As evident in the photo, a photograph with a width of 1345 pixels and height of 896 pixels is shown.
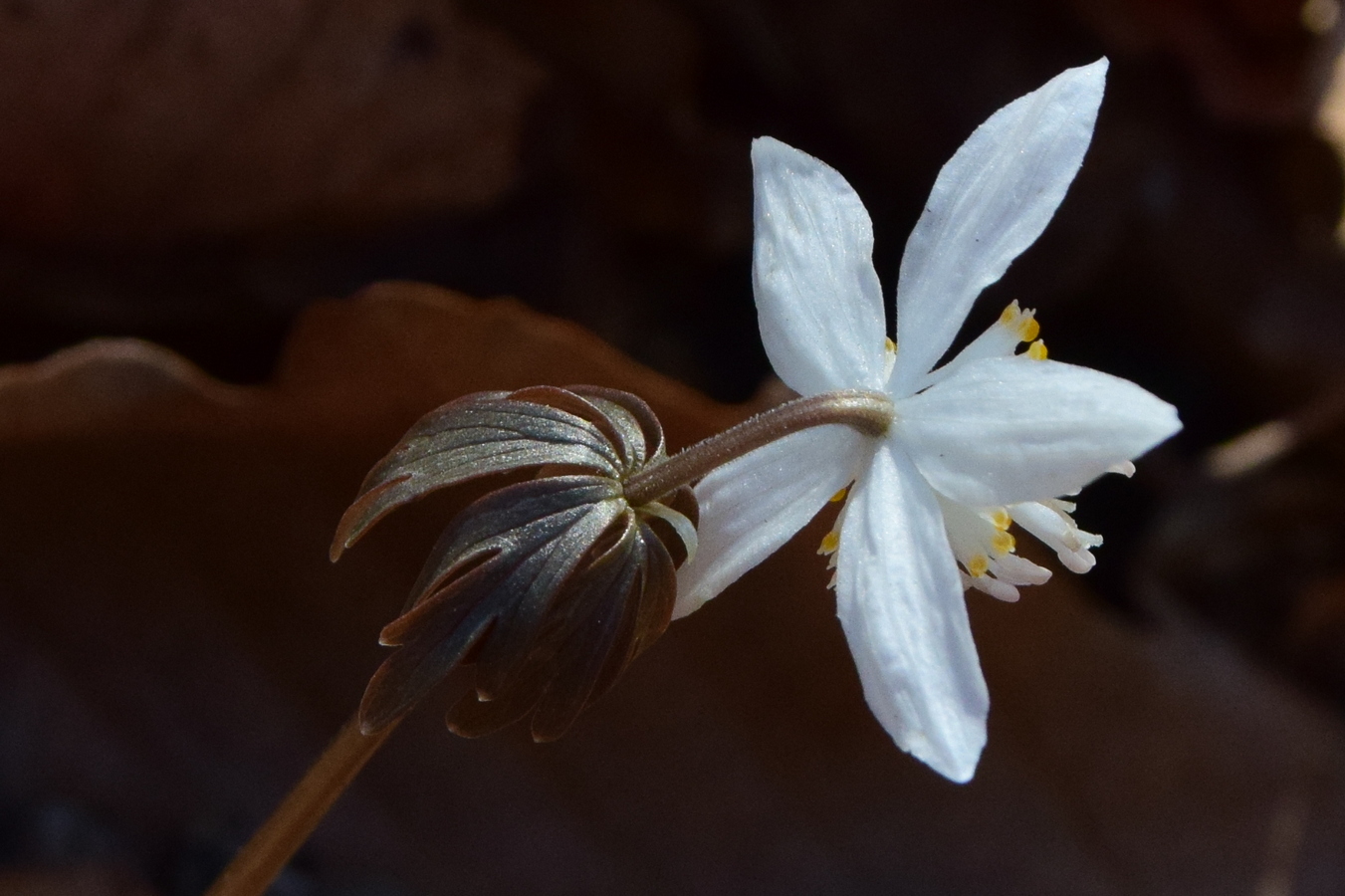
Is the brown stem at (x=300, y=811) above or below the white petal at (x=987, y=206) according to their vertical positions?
below

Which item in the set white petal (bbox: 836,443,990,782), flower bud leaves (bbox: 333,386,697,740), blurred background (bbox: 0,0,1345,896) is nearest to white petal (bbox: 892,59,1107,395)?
white petal (bbox: 836,443,990,782)

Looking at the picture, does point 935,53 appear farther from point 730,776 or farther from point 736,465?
point 736,465

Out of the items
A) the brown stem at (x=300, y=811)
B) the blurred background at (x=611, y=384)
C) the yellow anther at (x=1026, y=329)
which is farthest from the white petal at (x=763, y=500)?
the blurred background at (x=611, y=384)

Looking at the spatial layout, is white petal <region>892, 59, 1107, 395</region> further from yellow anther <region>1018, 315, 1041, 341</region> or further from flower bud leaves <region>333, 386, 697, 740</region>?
flower bud leaves <region>333, 386, 697, 740</region>

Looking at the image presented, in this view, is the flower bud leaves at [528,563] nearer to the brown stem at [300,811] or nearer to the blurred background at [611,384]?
the brown stem at [300,811]

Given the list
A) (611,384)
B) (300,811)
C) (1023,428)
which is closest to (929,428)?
(1023,428)

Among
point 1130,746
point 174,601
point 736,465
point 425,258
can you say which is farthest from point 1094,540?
point 425,258

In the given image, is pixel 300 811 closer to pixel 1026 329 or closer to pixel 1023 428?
pixel 1023 428
